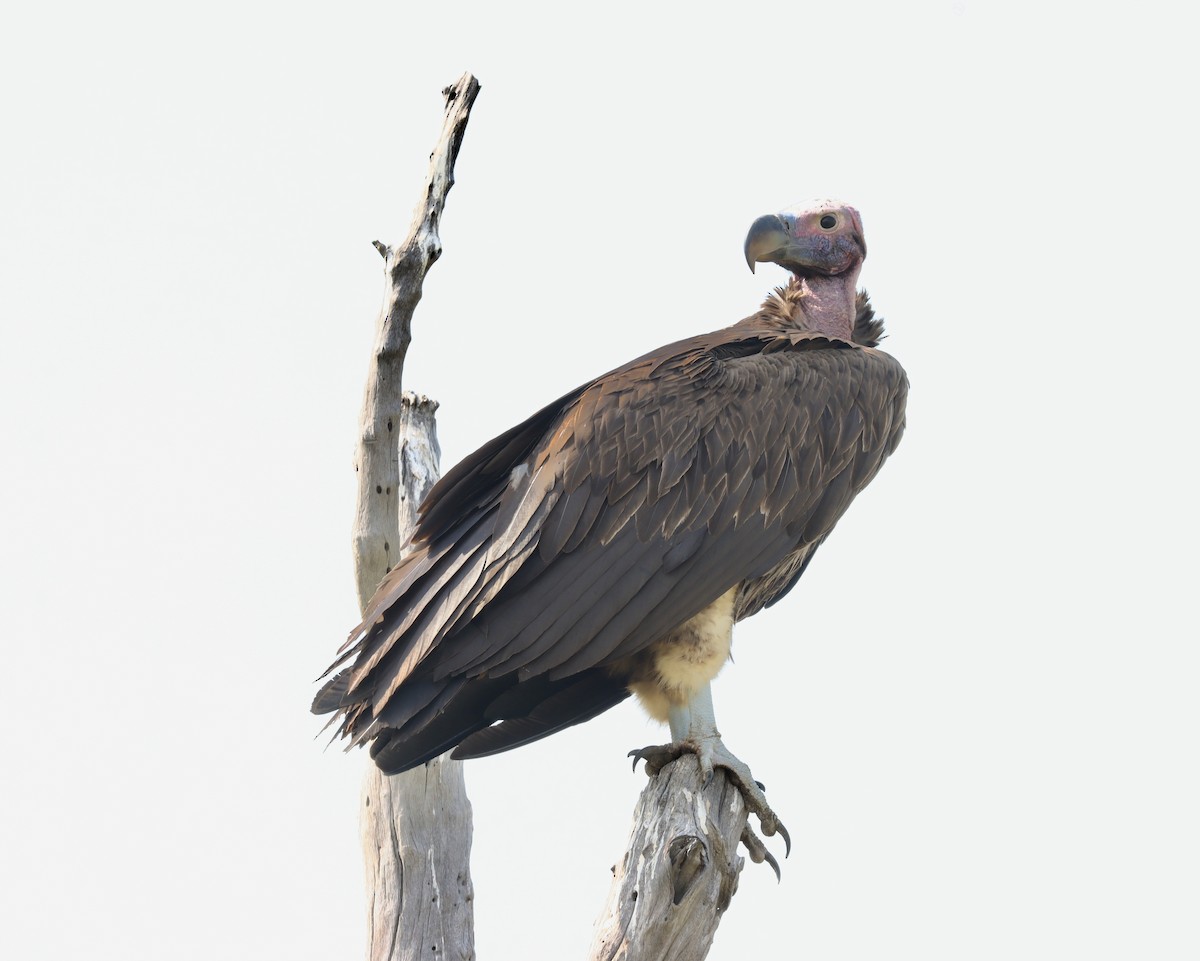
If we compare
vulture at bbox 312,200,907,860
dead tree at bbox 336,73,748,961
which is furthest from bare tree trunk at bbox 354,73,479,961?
vulture at bbox 312,200,907,860

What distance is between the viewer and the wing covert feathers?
5418mm

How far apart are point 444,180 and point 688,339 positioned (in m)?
1.13

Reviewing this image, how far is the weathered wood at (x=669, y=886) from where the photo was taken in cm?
472

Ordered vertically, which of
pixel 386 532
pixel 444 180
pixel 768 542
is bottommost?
pixel 768 542

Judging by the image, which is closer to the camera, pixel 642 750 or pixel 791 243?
pixel 642 750

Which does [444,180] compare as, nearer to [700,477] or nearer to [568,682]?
[700,477]

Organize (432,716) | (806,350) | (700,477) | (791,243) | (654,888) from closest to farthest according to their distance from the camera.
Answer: (654,888)
(432,716)
(700,477)
(806,350)
(791,243)

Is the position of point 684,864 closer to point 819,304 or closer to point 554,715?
point 554,715

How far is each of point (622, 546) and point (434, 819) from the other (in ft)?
5.74

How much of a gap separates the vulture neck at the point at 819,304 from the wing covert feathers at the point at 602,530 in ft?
1.50

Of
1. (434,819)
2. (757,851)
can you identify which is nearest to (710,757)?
(757,851)

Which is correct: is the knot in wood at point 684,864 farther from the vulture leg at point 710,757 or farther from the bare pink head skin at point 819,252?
the bare pink head skin at point 819,252

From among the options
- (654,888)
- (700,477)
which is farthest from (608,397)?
(654,888)

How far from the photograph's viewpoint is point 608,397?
5.85 metres
